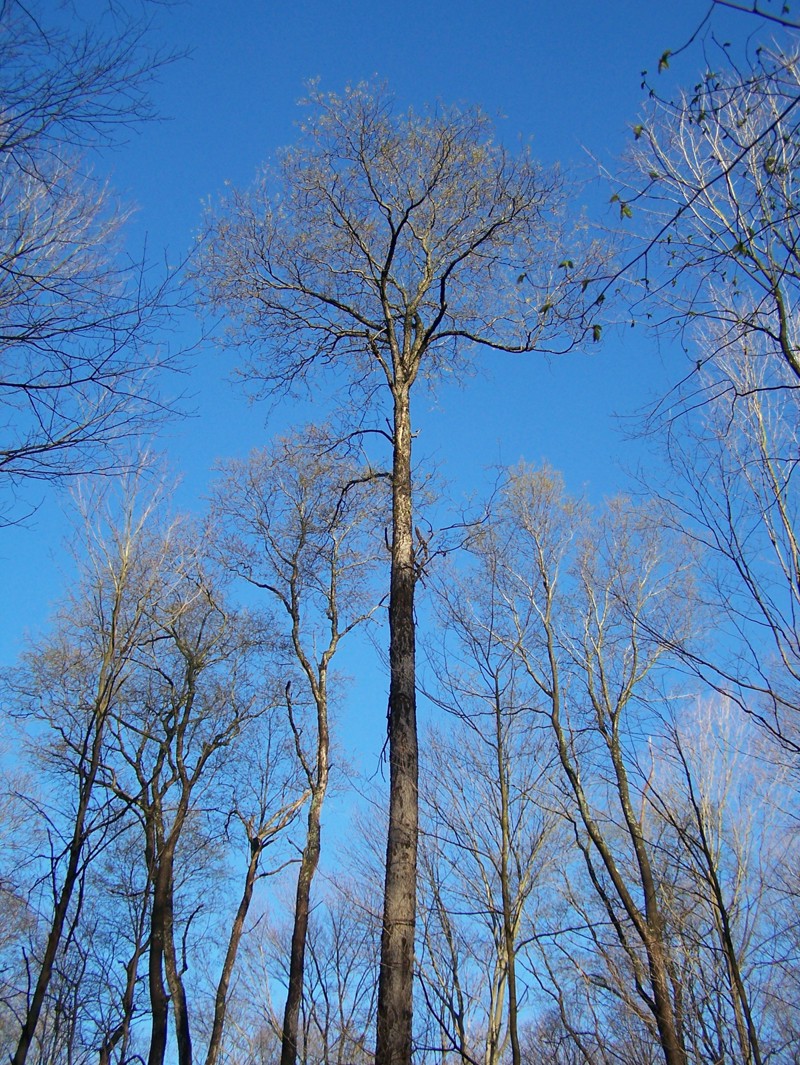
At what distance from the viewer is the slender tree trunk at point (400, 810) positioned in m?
4.42

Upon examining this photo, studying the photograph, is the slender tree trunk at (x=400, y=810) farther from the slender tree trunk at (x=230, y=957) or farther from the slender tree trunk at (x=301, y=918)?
the slender tree trunk at (x=230, y=957)

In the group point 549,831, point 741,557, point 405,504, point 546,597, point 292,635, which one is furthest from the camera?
point 292,635

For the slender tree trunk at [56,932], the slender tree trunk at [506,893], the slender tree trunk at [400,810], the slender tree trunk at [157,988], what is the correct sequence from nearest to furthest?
1. the slender tree trunk at [400,810]
2. the slender tree trunk at [56,932]
3. the slender tree trunk at [506,893]
4. the slender tree trunk at [157,988]

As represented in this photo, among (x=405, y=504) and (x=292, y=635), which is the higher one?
(x=292, y=635)

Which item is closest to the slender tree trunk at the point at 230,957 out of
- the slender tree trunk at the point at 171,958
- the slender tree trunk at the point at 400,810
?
the slender tree trunk at the point at 171,958

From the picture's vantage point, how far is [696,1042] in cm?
748

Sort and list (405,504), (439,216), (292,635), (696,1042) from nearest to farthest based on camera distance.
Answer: (405,504) → (696,1042) → (439,216) → (292,635)

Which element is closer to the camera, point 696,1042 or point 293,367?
point 696,1042

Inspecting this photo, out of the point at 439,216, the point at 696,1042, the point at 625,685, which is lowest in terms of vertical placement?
the point at 696,1042

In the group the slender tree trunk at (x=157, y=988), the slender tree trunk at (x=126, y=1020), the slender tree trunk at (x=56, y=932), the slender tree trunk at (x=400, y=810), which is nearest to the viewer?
the slender tree trunk at (x=400, y=810)

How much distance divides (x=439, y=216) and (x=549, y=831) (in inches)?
278

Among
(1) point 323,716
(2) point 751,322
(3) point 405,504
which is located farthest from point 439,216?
(1) point 323,716

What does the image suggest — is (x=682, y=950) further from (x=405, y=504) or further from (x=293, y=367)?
(x=293, y=367)

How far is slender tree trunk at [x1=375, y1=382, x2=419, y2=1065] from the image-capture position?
4422 millimetres
